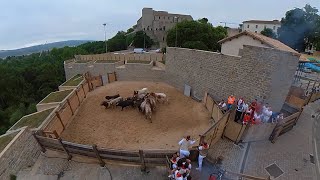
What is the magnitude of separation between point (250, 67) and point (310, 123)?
16.3 feet

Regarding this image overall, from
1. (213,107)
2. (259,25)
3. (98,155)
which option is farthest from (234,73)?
(259,25)

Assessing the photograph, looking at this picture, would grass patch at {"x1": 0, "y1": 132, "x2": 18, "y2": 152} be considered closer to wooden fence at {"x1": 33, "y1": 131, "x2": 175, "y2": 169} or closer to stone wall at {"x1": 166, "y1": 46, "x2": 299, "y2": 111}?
wooden fence at {"x1": 33, "y1": 131, "x2": 175, "y2": 169}

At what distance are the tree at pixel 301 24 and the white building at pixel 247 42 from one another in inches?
946

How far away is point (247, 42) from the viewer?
19312 millimetres

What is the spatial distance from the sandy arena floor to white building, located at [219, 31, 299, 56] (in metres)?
7.07

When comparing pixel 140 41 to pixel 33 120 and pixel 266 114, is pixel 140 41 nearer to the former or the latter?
pixel 33 120

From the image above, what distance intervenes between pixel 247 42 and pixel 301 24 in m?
27.2

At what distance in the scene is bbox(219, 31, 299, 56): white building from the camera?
17.6 meters

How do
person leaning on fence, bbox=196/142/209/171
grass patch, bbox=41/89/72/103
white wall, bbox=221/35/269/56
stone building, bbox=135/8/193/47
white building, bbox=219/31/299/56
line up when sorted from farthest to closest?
stone building, bbox=135/8/193/47 → white wall, bbox=221/35/269/56 → white building, bbox=219/31/299/56 → grass patch, bbox=41/89/72/103 → person leaning on fence, bbox=196/142/209/171

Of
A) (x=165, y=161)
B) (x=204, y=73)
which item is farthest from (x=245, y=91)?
(x=165, y=161)

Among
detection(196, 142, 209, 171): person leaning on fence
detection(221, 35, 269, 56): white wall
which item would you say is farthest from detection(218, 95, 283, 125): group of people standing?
detection(221, 35, 269, 56): white wall

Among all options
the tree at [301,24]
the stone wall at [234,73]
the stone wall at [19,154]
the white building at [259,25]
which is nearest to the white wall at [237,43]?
the stone wall at [234,73]

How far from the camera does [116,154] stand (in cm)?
861

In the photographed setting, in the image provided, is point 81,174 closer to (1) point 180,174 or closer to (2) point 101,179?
(2) point 101,179
